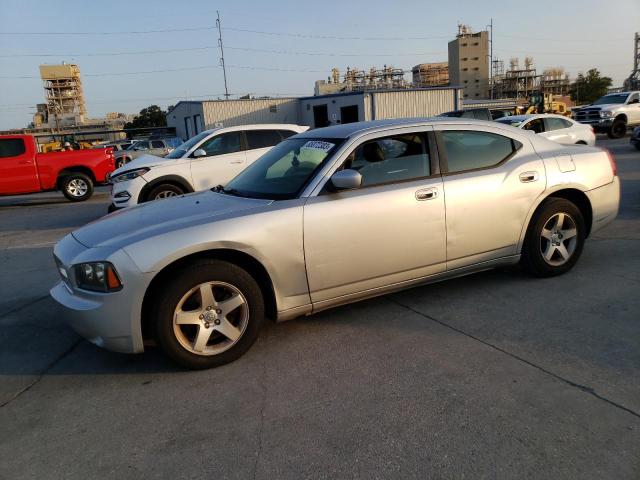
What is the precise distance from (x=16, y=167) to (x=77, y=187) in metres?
1.49

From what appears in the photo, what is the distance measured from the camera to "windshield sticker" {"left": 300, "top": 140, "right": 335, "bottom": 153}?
3.96 metres

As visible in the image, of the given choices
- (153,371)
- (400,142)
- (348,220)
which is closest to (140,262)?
(153,371)

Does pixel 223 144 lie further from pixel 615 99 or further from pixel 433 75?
pixel 433 75

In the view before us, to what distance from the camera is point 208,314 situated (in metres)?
3.33

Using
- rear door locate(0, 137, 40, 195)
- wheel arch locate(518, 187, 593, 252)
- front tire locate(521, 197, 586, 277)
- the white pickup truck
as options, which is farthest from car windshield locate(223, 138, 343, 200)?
the white pickup truck

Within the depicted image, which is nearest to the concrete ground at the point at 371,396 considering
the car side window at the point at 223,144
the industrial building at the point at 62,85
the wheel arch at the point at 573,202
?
the wheel arch at the point at 573,202

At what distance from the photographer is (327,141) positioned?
13.4 feet

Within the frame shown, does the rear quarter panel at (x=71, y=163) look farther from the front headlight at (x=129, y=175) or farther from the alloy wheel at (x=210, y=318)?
the alloy wheel at (x=210, y=318)

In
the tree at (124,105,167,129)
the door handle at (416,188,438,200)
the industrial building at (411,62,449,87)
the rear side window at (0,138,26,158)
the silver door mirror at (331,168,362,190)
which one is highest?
the industrial building at (411,62,449,87)

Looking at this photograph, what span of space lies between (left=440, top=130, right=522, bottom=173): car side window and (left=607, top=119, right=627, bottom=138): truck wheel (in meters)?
21.5

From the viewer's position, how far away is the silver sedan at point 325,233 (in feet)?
10.6

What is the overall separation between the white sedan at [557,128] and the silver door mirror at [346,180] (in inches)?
415

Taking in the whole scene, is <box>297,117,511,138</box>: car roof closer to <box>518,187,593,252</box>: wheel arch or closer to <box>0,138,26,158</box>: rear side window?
<box>518,187,593,252</box>: wheel arch

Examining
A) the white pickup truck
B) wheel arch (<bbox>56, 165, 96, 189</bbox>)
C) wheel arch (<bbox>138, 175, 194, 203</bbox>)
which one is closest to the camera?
wheel arch (<bbox>138, 175, 194, 203</bbox>)
